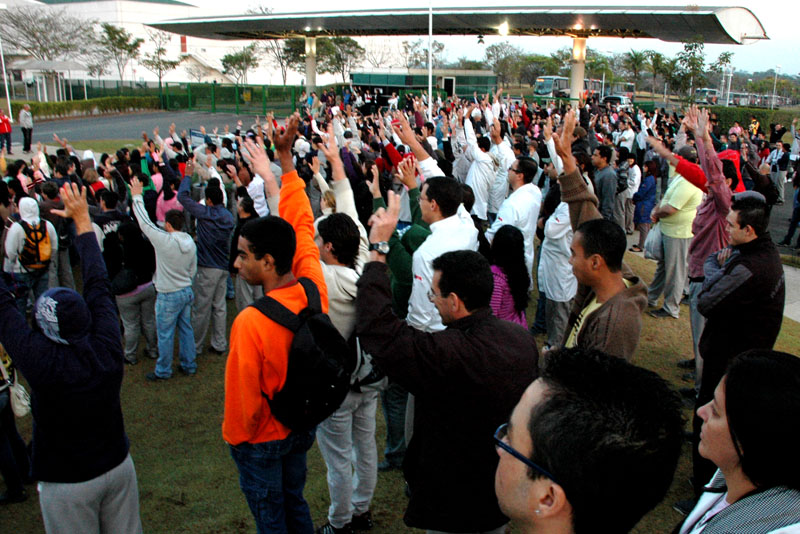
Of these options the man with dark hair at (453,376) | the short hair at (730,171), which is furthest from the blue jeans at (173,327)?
the short hair at (730,171)

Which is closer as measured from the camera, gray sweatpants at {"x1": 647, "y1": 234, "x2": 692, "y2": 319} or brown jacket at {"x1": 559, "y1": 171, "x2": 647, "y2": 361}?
brown jacket at {"x1": 559, "y1": 171, "x2": 647, "y2": 361}

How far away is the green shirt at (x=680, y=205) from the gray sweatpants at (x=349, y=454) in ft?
15.8

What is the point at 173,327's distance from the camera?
5.76m

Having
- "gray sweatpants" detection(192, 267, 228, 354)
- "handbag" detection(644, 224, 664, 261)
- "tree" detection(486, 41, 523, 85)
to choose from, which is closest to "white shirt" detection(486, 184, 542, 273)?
"handbag" detection(644, 224, 664, 261)

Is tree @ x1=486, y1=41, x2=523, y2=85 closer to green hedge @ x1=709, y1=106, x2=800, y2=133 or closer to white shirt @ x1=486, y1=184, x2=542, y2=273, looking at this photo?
green hedge @ x1=709, y1=106, x2=800, y2=133

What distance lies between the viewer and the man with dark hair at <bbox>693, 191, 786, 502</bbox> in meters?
3.68

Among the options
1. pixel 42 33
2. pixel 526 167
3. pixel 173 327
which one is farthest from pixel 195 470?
pixel 42 33

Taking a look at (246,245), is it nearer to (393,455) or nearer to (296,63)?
(393,455)

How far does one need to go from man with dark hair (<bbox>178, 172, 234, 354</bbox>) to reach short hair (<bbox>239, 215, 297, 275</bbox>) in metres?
3.41

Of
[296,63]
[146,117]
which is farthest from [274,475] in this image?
[296,63]

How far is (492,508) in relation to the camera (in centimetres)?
251

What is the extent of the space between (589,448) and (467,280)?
1244mm

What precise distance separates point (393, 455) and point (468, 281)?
2.27 metres

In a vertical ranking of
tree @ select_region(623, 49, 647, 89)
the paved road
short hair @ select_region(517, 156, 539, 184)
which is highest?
tree @ select_region(623, 49, 647, 89)
